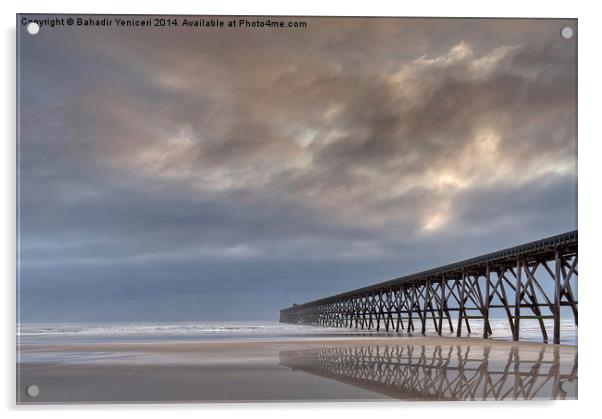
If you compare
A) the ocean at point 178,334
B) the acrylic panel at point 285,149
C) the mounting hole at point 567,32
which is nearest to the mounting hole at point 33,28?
the acrylic panel at point 285,149

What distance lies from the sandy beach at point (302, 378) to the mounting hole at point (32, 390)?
68mm

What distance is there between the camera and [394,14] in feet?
40.3

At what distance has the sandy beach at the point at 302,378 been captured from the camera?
1091cm

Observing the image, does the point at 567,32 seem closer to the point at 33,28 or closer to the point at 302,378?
the point at 302,378

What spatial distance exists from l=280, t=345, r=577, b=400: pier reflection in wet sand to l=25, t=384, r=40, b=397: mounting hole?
4.92 metres

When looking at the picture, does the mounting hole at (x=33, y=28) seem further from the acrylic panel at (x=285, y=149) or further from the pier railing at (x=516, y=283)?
the pier railing at (x=516, y=283)

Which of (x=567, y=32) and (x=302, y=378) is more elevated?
(x=567, y=32)

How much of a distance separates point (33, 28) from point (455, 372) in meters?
10.4

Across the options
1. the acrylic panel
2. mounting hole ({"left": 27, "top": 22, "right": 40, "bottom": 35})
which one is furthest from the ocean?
mounting hole ({"left": 27, "top": 22, "right": 40, "bottom": 35})

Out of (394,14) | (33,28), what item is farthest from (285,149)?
(33,28)

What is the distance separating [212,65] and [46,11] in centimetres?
325

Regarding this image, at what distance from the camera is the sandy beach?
10.9m

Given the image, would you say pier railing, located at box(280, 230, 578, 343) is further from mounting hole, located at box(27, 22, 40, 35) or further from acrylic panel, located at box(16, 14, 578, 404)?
mounting hole, located at box(27, 22, 40, 35)

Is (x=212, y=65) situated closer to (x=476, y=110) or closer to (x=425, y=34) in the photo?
(x=425, y=34)
